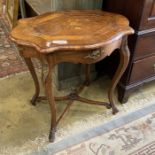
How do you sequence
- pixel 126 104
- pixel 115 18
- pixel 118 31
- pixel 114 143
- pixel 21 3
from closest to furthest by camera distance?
pixel 118 31
pixel 115 18
pixel 114 143
pixel 126 104
pixel 21 3

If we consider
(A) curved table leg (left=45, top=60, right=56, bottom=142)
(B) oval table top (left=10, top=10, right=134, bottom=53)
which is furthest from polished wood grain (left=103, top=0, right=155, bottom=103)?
(A) curved table leg (left=45, top=60, right=56, bottom=142)

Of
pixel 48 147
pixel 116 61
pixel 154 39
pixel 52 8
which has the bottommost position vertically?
pixel 48 147

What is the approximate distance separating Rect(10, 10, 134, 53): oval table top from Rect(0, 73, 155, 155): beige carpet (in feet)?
2.16

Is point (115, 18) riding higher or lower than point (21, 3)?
higher

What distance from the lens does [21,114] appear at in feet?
5.41

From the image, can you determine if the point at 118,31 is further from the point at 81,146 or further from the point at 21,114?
the point at 21,114

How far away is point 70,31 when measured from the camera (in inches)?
47.7

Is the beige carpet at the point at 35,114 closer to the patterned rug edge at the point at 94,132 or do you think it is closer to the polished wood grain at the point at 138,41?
the patterned rug edge at the point at 94,132

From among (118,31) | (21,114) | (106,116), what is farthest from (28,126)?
(118,31)

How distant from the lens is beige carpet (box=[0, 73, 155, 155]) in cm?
148

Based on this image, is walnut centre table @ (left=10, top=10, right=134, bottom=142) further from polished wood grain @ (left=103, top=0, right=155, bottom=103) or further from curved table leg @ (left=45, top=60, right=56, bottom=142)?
polished wood grain @ (left=103, top=0, right=155, bottom=103)

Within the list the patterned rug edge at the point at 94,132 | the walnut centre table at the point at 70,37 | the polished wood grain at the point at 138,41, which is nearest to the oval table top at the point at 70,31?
the walnut centre table at the point at 70,37

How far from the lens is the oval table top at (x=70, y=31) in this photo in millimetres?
1111

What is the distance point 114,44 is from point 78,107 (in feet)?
2.19
